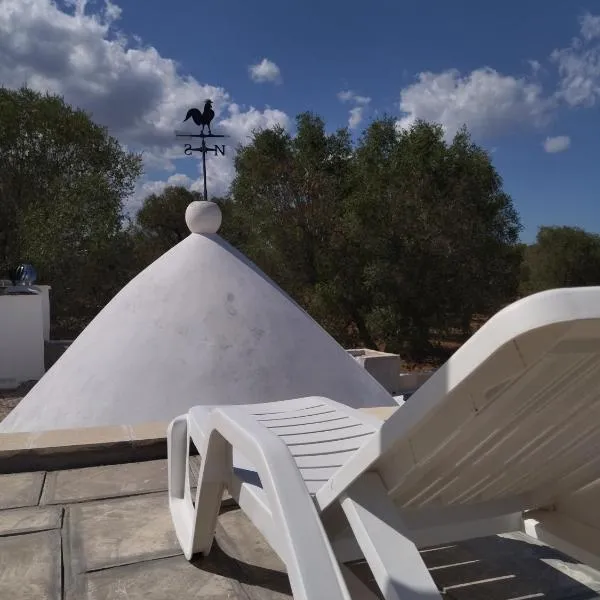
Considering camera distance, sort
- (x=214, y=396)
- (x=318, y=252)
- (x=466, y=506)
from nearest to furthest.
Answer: (x=466, y=506)
(x=214, y=396)
(x=318, y=252)

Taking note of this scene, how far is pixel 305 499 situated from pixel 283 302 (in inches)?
140

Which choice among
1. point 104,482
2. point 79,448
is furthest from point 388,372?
point 104,482

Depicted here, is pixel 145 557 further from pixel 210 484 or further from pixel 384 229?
pixel 384 229

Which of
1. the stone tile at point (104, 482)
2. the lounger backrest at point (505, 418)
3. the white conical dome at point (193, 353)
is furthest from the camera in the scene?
the white conical dome at point (193, 353)

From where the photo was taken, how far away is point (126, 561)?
2.42 m

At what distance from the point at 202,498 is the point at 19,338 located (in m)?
11.2

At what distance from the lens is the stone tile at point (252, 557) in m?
2.26

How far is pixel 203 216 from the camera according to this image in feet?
17.2

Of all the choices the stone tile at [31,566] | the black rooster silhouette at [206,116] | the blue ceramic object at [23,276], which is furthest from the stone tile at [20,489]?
the blue ceramic object at [23,276]

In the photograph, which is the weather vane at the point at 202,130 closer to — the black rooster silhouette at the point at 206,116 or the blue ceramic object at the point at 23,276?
the black rooster silhouette at the point at 206,116

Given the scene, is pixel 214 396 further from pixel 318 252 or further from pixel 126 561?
pixel 318 252

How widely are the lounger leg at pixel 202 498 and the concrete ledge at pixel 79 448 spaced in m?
0.96

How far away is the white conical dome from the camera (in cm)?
450

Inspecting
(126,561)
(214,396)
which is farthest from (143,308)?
(126,561)
